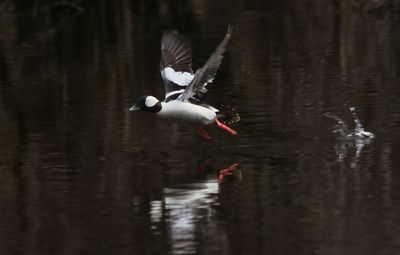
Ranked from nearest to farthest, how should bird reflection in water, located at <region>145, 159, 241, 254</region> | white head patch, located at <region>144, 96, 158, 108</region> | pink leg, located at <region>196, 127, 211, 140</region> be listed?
bird reflection in water, located at <region>145, 159, 241, 254</region>
white head patch, located at <region>144, 96, 158, 108</region>
pink leg, located at <region>196, 127, 211, 140</region>

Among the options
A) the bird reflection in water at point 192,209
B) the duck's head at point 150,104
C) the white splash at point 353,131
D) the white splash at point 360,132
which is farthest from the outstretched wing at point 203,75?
the white splash at point 360,132

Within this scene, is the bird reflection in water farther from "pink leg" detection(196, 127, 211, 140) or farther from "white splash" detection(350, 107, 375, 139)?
"white splash" detection(350, 107, 375, 139)

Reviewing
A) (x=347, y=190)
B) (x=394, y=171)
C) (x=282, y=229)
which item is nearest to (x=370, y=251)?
(x=282, y=229)

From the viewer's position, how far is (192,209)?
31.8ft

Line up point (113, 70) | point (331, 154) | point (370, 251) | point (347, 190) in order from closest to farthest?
point (370, 251) < point (347, 190) < point (331, 154) < point (113, 70)

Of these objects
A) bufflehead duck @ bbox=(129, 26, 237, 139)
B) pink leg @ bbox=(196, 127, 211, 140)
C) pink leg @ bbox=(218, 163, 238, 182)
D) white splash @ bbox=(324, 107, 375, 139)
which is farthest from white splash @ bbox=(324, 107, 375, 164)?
pink leg @ bbox=(196, 127, 211, 140)

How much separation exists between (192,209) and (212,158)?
2343 mm

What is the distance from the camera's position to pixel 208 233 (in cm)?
886

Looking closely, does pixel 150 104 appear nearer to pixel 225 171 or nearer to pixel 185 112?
pixel 185 112

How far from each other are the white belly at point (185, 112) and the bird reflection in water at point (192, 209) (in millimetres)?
641

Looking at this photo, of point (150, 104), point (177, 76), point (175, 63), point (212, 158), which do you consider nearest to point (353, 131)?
point (212, 158)

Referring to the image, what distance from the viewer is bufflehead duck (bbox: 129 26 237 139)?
11.9 m

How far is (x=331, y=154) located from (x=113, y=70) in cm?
976

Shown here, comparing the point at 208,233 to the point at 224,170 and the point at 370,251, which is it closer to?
the point at 370,251
